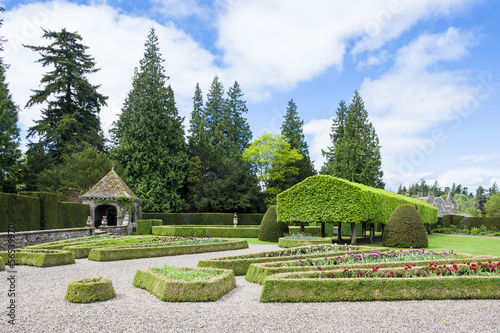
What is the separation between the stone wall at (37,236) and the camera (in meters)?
12.5

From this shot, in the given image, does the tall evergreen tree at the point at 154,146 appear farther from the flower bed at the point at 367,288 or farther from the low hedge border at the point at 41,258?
the flower bed at the point at 367,288

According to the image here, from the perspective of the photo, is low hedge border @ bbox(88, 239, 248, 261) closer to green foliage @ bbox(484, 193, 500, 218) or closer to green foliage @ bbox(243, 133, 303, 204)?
green foliage @ bbox(243, 133, 303, 204)

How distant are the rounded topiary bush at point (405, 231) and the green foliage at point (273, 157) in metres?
20.9

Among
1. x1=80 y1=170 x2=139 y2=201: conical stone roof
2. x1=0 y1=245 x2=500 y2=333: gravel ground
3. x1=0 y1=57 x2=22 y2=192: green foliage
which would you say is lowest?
x1=0 y1=245 x2=500 y2=333: gravel ground

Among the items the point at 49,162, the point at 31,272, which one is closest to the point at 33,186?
the point at 49,162

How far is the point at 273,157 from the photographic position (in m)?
38.8

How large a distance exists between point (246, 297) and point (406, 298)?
2.96 meters

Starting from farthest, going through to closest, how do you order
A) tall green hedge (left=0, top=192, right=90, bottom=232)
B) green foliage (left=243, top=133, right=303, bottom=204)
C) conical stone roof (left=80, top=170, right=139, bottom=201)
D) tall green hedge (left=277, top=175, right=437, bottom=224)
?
green foliage (left=243, top=133, right=303, bottom=204) → conical stone roof (left=80, top=170, right=139, bottom=201) → tall green hedge (left=277, top=175, right=437, bottom=224) → tall green hedge (left=0, top=192, right=90, bottom=232)

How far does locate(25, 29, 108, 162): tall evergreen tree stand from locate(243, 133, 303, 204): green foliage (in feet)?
54.8

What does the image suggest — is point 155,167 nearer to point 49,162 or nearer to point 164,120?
point 164,120

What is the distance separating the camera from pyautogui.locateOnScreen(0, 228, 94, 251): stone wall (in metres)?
12.5

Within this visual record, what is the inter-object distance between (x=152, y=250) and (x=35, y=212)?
750 centimetres

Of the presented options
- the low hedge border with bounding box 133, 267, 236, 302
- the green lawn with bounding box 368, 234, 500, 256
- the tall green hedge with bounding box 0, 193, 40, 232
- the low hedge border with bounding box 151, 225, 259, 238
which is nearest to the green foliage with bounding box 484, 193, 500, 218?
the green lawn with bounding box 368, 234, 500, 256

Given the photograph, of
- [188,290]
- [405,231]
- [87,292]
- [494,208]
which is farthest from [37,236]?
[494,208]
